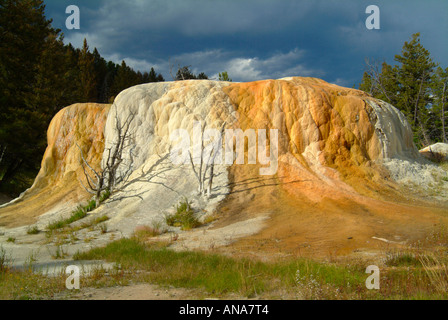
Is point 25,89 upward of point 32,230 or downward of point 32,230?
upward

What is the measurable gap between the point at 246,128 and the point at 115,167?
5.20m

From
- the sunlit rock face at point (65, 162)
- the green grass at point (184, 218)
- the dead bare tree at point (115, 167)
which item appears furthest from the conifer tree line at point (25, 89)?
the green grass at point (184, 218)

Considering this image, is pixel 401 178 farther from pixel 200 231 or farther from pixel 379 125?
pixel 200 231

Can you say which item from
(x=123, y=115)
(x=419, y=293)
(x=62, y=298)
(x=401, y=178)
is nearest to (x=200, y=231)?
(x=62, y=298)

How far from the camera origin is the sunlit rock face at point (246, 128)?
12.9 meters

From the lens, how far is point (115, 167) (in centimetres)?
1274

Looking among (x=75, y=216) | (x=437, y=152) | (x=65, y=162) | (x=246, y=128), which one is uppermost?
(x=246, y=128)

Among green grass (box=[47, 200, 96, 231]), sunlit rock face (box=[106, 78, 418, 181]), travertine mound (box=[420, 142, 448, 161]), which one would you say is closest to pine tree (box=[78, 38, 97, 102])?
sunlit rock face (box=[106, 78, 418, 181])

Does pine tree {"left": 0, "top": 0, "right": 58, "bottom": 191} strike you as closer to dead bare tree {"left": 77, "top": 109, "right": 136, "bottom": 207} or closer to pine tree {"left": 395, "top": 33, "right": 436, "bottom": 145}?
dead bare tree {"left": 77, "top": 109, "right": 136, "bottom": 207}

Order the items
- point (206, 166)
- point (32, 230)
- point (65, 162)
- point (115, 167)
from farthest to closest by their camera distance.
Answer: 1. point (65, 162)
2. point (115, 167)
3. point (206, 166)
4. point (32, 230)

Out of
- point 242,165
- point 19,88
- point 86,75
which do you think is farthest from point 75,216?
point 86,75

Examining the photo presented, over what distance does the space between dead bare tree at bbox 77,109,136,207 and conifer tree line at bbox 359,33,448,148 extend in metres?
24.8

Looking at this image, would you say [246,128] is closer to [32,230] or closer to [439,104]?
[32,230]

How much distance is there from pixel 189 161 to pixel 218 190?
1.96 meters
